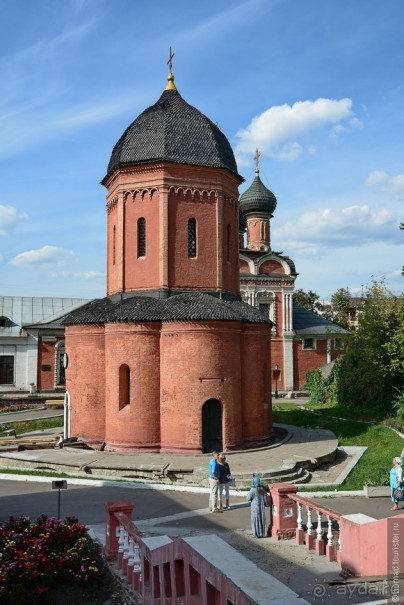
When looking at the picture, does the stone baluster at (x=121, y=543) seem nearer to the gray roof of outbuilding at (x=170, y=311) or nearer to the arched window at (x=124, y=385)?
the gray roof of outbuilding at (x=170, y=311)

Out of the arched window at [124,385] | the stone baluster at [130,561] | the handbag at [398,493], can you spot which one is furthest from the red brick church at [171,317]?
the stone baluster at [130,561]

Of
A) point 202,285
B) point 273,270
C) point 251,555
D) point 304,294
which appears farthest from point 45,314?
point 251,555

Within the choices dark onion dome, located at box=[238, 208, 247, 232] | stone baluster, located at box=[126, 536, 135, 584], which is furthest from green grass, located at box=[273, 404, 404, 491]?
dark onion dome, located at box=[238, 208, 247, 232]

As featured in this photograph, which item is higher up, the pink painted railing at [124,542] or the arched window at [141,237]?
the arched window at [141,237]

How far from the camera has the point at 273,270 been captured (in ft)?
134

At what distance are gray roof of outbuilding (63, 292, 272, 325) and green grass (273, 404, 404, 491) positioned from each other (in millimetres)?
5960

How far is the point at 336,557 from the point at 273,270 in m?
33.0

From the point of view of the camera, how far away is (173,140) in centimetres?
2075

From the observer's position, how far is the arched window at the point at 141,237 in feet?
68.5

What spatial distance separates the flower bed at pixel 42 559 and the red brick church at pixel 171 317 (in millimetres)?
9437

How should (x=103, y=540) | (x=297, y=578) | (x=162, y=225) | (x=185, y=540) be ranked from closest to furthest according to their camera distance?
(x=185, y=540) < (x=297, y=578) < (x=103, y=540) < (x=162, y=225)

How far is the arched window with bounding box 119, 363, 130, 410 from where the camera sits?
19078 millimetres

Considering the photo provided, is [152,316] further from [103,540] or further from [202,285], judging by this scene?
[103,540]

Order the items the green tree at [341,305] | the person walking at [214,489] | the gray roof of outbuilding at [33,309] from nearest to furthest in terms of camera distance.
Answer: the person walking at [214,489]
the gray roof of outbuilding at [33,309]
the green tree at [341,305]
